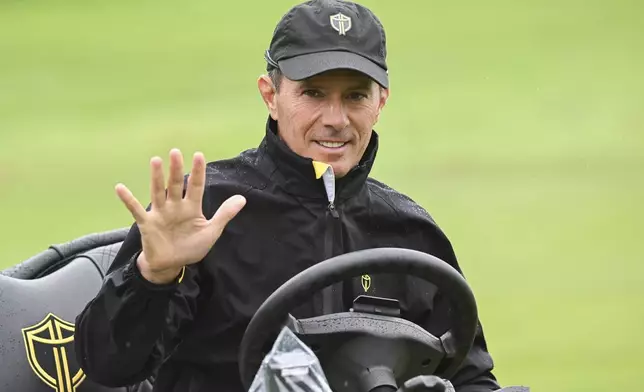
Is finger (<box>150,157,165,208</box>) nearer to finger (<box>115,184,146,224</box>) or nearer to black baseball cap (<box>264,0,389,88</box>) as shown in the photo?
finger (<box>115,184,146,224</box>)

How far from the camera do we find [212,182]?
275 cm

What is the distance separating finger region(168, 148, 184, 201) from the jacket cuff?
18 cm

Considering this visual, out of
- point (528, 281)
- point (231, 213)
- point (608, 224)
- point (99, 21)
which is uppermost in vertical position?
point (99, 21)

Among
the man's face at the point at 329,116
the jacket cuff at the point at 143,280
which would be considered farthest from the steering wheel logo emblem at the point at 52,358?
the man's face at the point at 329,116

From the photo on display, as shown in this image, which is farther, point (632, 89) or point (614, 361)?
point (632, 89)

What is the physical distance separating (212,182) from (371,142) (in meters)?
0.35

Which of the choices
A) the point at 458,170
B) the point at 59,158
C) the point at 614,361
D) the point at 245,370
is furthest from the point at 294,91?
the point at 59,158

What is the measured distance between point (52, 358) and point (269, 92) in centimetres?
71

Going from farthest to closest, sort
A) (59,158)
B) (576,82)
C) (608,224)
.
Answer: (576,82) < (59,158) < (608,224)

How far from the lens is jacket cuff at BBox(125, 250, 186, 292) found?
7.72 feet

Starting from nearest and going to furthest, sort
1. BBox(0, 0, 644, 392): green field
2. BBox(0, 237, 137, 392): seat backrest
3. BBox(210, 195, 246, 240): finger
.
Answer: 1. BBox(210, 195, 246, 240): finger
2. BBox(0, 237, 137, 392): seat backrest
3. BBox(0, 0, 644, 392): green field

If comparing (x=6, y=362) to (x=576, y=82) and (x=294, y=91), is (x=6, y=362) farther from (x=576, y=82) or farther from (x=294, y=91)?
(x=576, y=82)

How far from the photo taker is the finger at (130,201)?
2.20m

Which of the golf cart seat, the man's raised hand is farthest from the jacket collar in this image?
the golf cart seat
